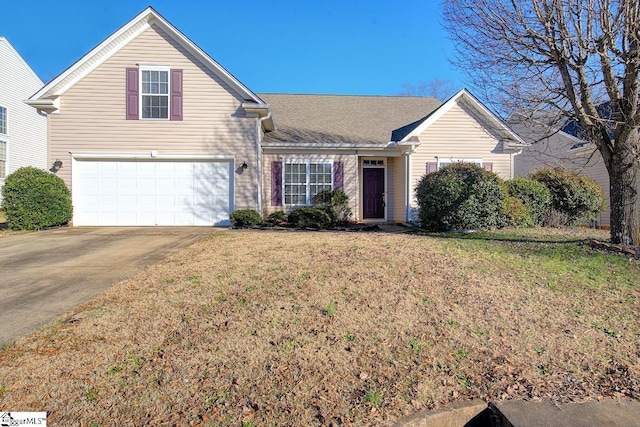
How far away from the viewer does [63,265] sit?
255 inches

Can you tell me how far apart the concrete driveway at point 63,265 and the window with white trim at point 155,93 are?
3752 mm

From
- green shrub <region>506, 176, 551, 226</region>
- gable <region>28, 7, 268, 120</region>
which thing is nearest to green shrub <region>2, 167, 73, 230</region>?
gable <region>28, 7, 268, 120</region>

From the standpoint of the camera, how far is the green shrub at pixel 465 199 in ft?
32.4

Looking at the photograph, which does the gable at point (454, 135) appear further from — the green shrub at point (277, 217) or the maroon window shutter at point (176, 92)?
the maroon window shutter at point (176, 92)

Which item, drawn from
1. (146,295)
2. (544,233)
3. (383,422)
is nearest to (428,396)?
(383,422)

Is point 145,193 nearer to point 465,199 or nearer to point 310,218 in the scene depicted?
point 310,218

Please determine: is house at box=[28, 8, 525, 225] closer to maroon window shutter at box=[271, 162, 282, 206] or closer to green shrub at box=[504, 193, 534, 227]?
maroon window shutter at box=[271, 162, 282, 206]

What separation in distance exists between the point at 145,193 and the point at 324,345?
1044 cm

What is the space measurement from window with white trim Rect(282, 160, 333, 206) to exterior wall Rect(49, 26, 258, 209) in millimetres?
1737

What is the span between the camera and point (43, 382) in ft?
9.30

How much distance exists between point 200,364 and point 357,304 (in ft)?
5.90

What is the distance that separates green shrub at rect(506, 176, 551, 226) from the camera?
11133mm

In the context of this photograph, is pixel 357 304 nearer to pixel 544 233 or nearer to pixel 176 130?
pixel 544 233

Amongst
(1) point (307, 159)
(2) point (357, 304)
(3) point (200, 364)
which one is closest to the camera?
(3) point (200, 364)
